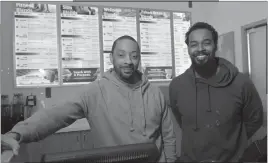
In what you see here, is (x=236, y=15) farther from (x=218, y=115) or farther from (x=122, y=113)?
(x=122, y=113)

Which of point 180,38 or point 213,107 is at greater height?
point 180,38

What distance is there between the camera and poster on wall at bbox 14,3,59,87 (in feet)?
7.62

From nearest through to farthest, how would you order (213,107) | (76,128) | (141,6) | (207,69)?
(213,107), (207,69), (76,128), (141,6)

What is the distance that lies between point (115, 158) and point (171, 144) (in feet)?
2.72

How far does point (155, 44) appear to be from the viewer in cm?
271

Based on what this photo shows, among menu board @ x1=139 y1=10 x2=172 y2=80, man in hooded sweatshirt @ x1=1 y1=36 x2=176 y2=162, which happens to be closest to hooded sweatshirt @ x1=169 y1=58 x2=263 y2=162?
man in hooded sweatshirt @ x1=1 y1=36 x2=176 y2=162

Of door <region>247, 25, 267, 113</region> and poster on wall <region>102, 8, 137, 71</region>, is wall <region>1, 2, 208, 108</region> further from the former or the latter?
door <region>247, 25, 267, 113</region>

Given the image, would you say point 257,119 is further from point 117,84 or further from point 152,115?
point 117,84

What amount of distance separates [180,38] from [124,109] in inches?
74.5

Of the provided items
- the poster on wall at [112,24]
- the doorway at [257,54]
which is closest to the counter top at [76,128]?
the poster on wall at [112,24]

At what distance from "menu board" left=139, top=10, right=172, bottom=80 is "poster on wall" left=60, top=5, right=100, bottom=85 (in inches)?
22.3

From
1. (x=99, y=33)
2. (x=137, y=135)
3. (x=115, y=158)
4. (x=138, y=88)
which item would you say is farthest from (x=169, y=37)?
(x=115, y=158)

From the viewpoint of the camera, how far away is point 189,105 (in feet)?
4.35

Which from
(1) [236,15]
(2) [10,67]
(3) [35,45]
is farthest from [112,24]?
(1) [236,15]
